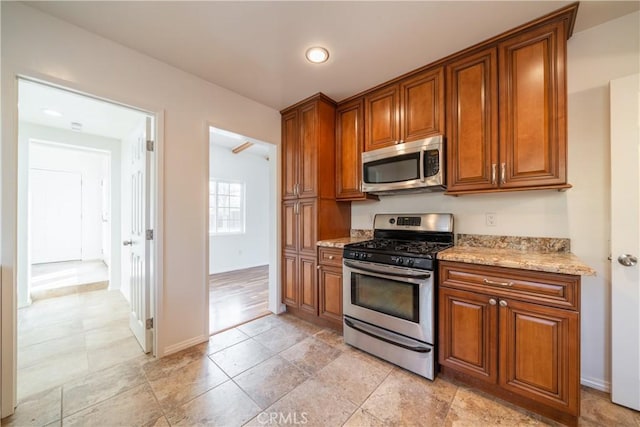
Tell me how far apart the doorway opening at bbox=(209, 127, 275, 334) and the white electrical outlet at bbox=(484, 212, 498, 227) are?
308cm

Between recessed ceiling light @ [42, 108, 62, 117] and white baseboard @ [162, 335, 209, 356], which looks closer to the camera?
white baseboard @ [162, 335, 209, 356]

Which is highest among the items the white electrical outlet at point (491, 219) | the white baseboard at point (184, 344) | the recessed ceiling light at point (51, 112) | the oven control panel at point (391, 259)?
the recessed ceiling light at point (51, 112)

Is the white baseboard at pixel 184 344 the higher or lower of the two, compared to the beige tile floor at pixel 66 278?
lower

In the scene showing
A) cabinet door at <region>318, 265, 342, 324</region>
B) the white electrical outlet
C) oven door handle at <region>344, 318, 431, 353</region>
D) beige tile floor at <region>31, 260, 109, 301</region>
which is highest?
the white electrical outlet

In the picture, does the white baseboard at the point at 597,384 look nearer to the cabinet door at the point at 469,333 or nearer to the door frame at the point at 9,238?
the cabinet door at the point at 469,333

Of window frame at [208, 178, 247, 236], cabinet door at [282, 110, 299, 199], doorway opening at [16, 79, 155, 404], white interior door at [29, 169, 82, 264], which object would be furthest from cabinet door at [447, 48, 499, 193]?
white interior door at [29, 169, 82, 264]

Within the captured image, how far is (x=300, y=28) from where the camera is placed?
1.69 meters

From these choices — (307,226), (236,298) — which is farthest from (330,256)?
(236,298)

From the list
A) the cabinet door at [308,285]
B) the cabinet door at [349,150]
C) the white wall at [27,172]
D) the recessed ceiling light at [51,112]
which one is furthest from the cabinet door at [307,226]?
the recessed ceiling light at [51,112]

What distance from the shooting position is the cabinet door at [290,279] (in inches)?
112

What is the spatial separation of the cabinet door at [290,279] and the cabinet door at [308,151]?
0.79 m

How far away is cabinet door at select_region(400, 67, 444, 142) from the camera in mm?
2070

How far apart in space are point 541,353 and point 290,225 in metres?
2.33

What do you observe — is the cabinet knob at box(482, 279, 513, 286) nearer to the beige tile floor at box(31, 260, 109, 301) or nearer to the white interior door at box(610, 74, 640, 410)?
the white interior door at box(610, 74, 640, 410)
